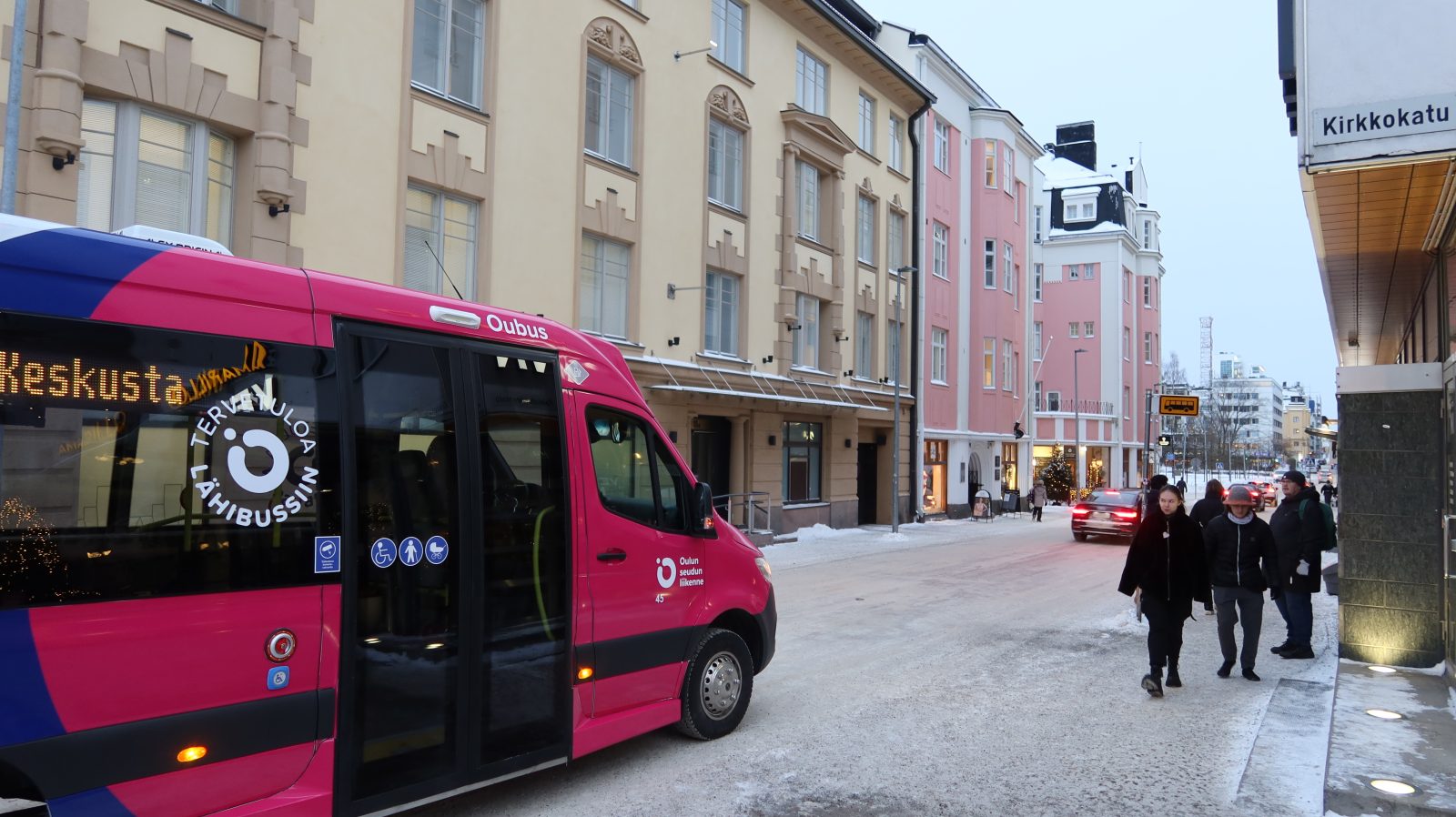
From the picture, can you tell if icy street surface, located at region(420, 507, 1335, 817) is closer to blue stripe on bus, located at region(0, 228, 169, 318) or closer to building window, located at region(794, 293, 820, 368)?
blue stripe on bus, located at region(0, 228, 169, 318)

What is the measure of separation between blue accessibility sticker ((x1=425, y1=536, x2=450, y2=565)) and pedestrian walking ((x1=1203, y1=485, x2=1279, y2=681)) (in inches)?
267

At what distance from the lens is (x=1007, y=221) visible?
127ft

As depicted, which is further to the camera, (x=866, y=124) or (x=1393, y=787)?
(x=866, y=124)

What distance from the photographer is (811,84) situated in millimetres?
26953

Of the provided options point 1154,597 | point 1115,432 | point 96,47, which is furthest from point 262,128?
point 1115,432

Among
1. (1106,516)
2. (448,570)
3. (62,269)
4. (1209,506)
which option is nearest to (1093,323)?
(1106,516)

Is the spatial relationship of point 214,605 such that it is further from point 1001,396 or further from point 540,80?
point 1001,396

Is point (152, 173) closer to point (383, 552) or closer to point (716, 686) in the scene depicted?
point (383, 552)

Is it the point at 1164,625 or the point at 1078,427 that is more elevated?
the point at 1078,427

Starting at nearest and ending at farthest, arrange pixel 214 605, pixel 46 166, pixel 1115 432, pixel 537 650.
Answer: pixel 214 605 < pixel 537 650 < pixel 46 166 < pixel 1115 432

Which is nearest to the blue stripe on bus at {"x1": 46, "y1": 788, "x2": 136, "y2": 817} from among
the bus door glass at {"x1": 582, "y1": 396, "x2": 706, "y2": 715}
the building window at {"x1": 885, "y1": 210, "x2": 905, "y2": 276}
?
the bus door glass at {"x1": 582, "y1": 396, "x2": 706, "y2": 715}

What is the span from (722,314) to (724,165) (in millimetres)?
3523

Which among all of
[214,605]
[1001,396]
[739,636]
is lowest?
[739,636]

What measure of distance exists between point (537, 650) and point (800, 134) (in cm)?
2225
